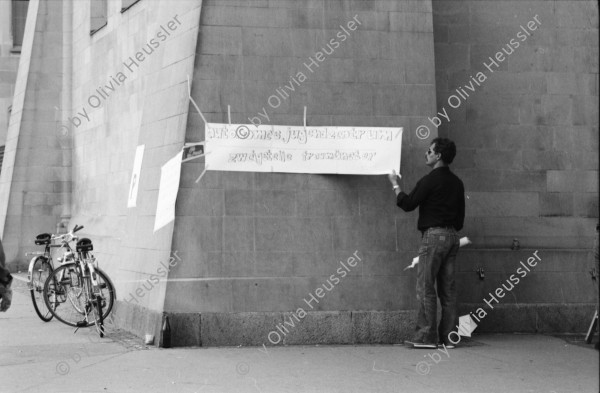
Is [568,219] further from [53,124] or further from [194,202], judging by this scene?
[53,124]

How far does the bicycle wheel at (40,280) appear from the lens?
11.6 m

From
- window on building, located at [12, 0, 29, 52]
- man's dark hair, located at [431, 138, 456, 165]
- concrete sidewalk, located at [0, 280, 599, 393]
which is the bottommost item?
concrete sidewalk, located at [0, 280, 599, 393]

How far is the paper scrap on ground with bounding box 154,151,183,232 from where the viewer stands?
9633mm

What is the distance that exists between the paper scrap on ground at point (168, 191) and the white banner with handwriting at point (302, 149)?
0.35 metres

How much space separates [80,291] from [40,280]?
47.3 inches

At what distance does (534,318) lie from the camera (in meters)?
10.8

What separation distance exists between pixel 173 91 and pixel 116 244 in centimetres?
488

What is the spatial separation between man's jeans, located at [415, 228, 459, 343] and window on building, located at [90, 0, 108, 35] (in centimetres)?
954

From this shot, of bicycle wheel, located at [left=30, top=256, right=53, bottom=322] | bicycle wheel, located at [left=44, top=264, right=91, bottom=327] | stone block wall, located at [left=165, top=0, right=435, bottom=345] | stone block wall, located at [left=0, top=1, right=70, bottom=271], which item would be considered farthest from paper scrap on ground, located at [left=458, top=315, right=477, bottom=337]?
stone block wall, located at [left=0, top=1, right=70, bottom=271]

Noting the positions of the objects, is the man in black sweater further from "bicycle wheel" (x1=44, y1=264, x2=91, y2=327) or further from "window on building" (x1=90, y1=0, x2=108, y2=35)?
"window on building" (x1=90, y1=0, x2=108, y2=35)

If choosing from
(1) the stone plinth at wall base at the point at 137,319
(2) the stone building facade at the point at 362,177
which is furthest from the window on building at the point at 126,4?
(1) the stone plinth at wall base at the point at 137,319

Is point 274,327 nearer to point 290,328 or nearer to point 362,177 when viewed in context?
point 290,328

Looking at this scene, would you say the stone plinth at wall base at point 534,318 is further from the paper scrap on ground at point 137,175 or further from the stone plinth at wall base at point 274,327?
the paper scrap on ground at point 137,175

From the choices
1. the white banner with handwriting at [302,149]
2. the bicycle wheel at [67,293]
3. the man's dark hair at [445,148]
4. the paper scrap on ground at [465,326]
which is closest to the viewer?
the man's dark hair at [445,148]
